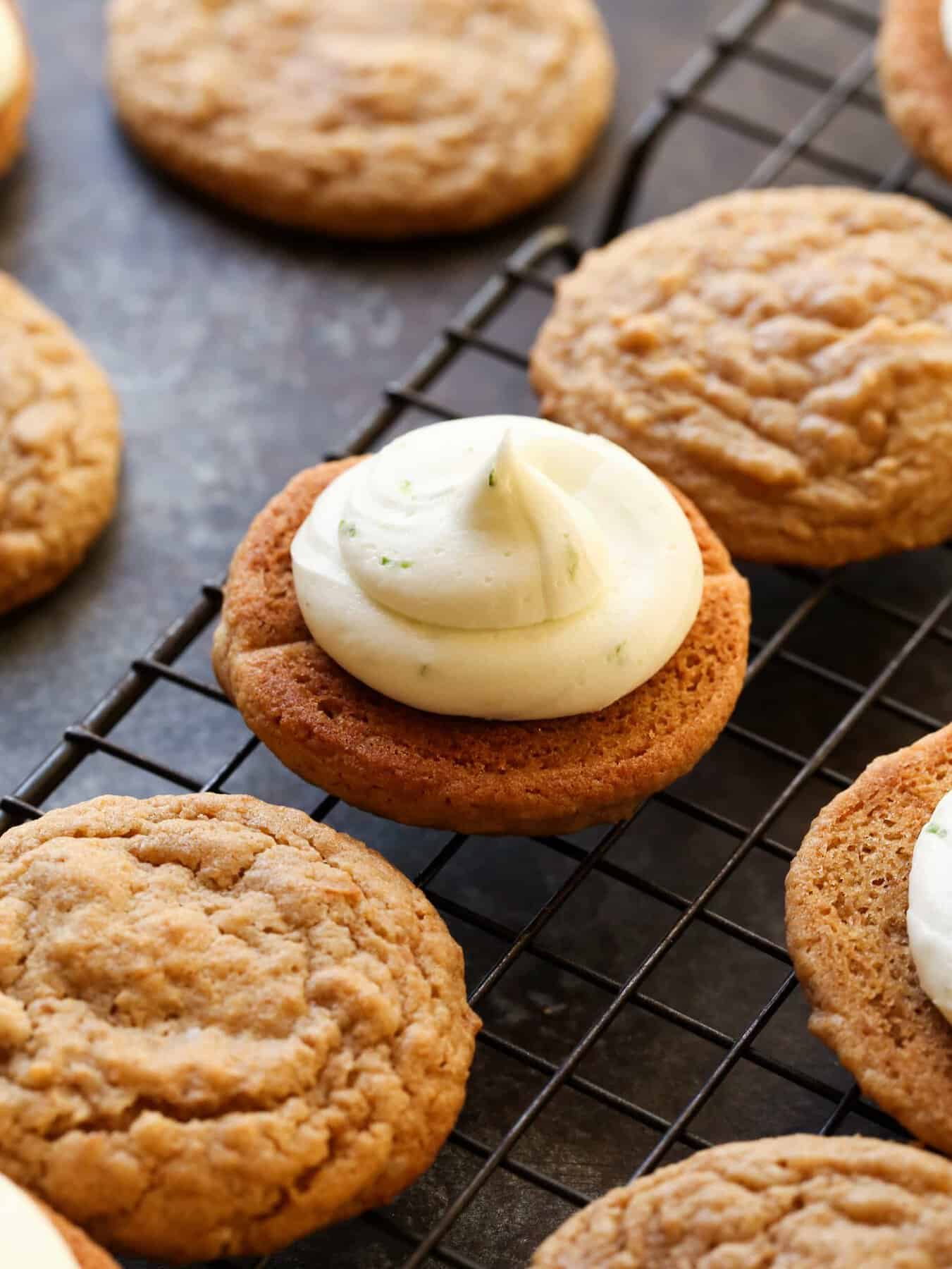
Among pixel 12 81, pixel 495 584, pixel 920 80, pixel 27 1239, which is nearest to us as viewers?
pixel 27 1239

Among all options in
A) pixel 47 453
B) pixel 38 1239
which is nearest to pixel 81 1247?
pixel 38 1239

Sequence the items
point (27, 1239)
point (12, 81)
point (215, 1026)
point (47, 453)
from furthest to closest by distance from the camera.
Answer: point (12, 81) < point (47, 453) < point (215, 1026) < point (27, 1239)

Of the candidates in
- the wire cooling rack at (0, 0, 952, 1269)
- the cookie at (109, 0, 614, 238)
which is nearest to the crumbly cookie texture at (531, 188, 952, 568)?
the wire cooling rack at (0, 0, 952, 1269)

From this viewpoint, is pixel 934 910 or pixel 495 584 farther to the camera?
pixel 495 584

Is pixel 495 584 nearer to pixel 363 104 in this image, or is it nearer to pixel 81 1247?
pixel 81 1247

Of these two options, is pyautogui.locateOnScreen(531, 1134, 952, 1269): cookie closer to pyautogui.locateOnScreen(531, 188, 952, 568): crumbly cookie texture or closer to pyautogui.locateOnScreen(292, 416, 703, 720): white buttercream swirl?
pyautogui.locateOnScreen(292, 416, 703, 720): white buttercream swirl

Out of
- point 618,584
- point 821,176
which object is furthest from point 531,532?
point 821,176

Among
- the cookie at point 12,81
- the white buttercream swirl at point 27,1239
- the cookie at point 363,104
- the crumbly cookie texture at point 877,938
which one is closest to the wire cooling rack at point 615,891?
the crumbly cookie texture at point 877,938
